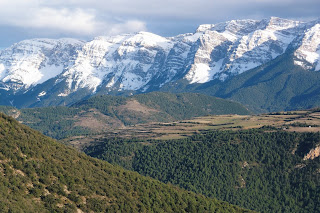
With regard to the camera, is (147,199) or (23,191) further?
(147,199)

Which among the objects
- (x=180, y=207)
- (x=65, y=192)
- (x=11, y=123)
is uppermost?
(x=11, y=123)

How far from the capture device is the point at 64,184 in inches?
5482

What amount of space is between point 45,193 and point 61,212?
7864 millimetres

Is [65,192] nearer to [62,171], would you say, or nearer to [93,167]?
[62,171]

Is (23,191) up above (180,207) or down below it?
above

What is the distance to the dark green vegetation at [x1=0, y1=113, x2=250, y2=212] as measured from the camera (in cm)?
12638

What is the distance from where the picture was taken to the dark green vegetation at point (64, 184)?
12638 cm

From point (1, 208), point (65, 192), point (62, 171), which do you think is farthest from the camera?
point (62, 171)

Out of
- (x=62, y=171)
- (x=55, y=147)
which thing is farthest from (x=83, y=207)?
(x=55, y=147)

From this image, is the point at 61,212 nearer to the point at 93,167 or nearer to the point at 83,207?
the point at 83,207

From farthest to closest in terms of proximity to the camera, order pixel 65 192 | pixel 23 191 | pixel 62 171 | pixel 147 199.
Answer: pixel 147 199
pixel 62 171
pixel 65 192
pixel 23 191

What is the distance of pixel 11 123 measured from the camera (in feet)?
527

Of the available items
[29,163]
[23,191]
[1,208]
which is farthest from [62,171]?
[1,208]

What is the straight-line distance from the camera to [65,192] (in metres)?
135
